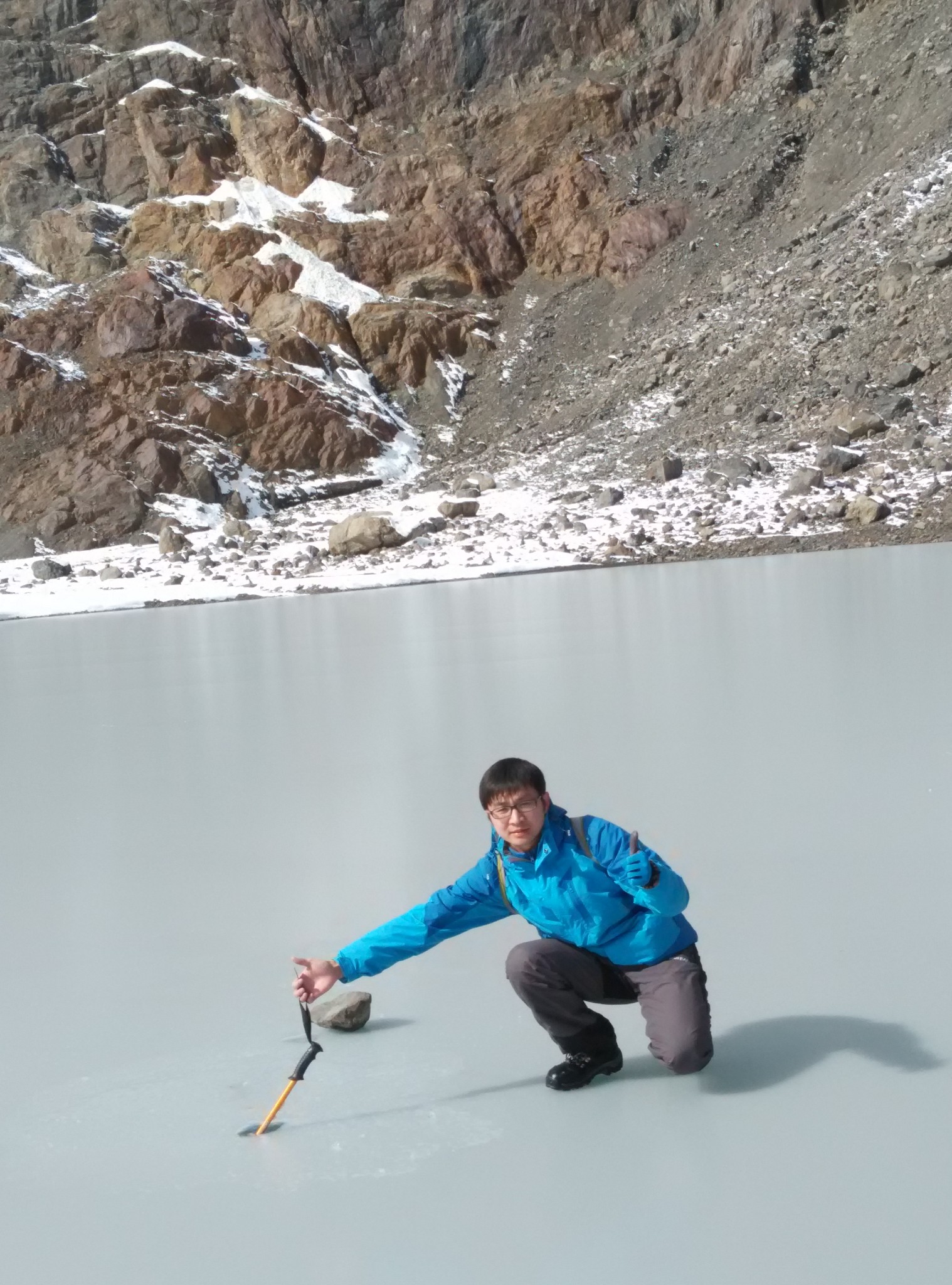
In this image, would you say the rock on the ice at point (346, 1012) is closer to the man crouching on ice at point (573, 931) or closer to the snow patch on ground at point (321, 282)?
the man crouching on ice at point (573, 931)

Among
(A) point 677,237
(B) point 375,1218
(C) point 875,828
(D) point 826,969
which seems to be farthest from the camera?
(A) point 677,237

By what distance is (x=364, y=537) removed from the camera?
25.8m

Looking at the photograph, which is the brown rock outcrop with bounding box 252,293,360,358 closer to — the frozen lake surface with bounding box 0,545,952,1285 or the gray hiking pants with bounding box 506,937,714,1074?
the frozen lake surface with bounding box 0,545,952,1285

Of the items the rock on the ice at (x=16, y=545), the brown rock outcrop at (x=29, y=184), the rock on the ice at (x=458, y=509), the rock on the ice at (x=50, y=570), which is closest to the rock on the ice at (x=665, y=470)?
the rock on the ice at (x=458, y=509)

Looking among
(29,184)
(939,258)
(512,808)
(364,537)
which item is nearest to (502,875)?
(512,808)

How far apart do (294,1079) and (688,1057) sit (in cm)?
87

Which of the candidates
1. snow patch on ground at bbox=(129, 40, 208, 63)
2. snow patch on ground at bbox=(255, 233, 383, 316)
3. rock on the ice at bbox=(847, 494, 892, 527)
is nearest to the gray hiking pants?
rock on the ice at bbox=(847, 494, 892, 527)

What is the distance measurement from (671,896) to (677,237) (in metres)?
40.2

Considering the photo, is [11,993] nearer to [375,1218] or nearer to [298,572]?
[375,1218]

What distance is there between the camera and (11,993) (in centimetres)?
342

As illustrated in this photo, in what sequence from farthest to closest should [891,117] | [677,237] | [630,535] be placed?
[677,237] < [891,117] < [630,535]

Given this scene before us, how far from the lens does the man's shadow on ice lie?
2615 millimetres

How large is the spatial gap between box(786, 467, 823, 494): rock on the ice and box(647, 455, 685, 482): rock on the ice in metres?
2.74

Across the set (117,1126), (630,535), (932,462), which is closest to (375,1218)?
(117,1126)
